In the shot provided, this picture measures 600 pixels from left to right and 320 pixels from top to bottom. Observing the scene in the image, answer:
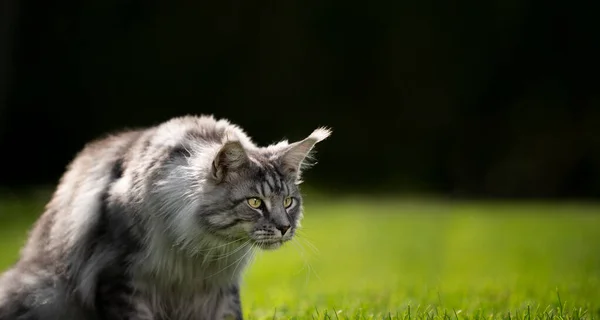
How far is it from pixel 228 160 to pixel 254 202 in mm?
241

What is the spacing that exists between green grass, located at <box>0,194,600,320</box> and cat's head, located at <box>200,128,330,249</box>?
29 centimetres

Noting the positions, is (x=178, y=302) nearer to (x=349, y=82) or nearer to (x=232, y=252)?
(x=232, y=252)

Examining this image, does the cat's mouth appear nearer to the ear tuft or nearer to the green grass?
the green grass

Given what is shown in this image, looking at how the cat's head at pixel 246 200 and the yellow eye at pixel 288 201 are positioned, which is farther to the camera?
the yellow eye at pixel 288 201

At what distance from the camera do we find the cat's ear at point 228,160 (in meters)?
3.67

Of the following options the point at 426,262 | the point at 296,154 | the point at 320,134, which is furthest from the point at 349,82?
the point at 296,154

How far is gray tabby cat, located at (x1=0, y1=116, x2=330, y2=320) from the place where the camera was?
373 cm

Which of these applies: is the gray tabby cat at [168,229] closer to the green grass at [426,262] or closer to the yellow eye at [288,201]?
the yellow eye at [288,201]

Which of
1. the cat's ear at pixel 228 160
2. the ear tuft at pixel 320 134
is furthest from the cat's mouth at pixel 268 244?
the ear tuft at pixel 320 134

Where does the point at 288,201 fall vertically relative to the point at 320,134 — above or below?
below

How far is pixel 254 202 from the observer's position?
12.3 feet

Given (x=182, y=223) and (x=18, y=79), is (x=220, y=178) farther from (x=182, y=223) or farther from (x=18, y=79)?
(x=18, y=79)

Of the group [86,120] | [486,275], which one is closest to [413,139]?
[86,120]

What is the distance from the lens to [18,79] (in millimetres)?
15555
